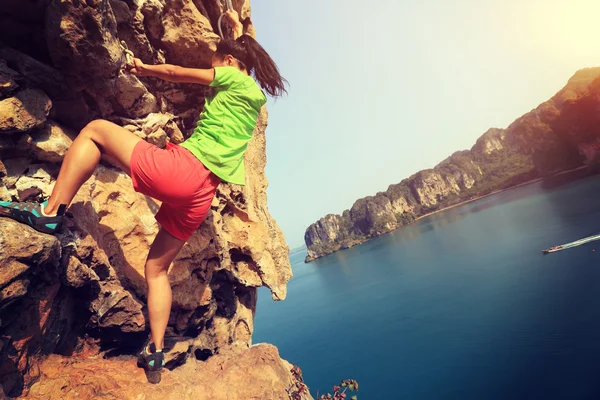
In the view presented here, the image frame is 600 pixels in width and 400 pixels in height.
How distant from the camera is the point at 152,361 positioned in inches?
110

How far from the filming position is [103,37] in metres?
2.70

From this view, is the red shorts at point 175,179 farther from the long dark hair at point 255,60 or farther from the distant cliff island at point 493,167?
the distant cliff island at point 493,167

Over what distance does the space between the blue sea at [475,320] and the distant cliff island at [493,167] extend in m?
15.1

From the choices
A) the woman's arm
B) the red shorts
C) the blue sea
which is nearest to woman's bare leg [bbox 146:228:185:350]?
the red shorts

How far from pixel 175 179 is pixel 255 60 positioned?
5.08 feet

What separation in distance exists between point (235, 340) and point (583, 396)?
61.4ft

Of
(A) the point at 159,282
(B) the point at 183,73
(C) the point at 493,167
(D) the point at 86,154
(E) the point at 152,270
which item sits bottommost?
(A) the point at 159,282

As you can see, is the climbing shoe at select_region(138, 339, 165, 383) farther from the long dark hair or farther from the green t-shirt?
the long dark hair

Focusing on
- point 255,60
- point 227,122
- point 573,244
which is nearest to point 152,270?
point 227,122

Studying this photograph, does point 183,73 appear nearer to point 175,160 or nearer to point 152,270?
point 175,160

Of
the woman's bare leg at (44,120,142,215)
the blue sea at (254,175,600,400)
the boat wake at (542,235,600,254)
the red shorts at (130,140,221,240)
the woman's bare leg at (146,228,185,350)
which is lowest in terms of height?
the blue sea at (254,175,600,400)

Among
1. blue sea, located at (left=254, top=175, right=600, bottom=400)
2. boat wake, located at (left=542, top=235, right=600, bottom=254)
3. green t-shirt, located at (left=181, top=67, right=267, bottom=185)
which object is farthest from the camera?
boat wake, located at (left=542, top=235, right=600, bottom=254)

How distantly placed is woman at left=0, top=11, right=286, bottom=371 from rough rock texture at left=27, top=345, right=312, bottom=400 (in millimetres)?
255

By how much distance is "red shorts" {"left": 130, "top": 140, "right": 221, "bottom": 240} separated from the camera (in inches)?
87.8
